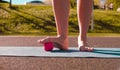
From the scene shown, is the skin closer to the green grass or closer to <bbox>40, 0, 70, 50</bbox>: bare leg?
<bbox>40, 0, 70, 50</bbox>: bare leg

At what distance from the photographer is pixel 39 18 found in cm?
1280

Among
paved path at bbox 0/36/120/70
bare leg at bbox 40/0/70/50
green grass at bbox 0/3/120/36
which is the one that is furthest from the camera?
green grass at bbox 0/3/120/36

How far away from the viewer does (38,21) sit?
12453 mm

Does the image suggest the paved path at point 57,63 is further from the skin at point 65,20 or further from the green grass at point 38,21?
the green grass at point 38,21

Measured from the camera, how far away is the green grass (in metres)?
11.4

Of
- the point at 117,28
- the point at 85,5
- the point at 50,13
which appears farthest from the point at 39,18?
the point at 85,5

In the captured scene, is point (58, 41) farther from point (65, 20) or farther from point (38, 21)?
point (38, 21)

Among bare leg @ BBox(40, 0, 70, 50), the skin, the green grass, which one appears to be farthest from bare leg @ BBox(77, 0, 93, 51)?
the green grass

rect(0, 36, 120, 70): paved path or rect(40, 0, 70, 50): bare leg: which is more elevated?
rect(40, 0, 70, 50): bare leg

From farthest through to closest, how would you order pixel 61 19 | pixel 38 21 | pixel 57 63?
pixel 38 21 < pixel 61 19 < pixel 57 63

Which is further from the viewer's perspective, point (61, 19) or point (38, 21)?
point (38, 21)

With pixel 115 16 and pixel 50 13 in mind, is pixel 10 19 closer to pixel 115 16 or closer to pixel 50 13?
pixel 50 13

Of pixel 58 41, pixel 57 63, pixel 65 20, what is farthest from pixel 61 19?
pixel 57 63

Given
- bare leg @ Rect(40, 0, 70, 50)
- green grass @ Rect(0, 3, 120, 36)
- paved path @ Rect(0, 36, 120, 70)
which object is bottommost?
green grass @ Rect(0, 3, 120, 36)
